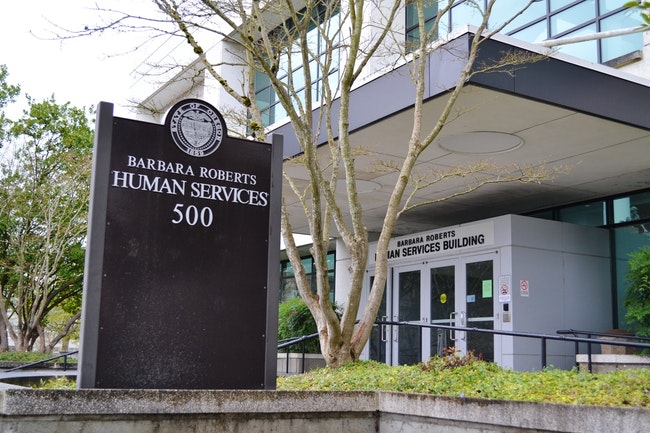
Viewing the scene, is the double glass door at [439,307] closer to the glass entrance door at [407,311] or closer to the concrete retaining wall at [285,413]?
the glass entrance door at [407,311]

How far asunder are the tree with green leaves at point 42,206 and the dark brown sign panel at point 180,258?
18450 mm

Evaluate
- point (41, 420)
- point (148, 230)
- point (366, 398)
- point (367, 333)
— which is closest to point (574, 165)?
point (367, 333)

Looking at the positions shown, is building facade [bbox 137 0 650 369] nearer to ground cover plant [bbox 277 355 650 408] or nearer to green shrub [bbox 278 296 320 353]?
green shrub [bbox 278 296 320 353]

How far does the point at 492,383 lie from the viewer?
22.4 ft

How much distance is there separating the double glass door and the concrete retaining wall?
899 cm

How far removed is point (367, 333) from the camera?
10.1 meters

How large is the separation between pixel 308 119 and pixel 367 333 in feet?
9.77

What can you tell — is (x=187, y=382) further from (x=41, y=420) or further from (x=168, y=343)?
(x=41, y=420)

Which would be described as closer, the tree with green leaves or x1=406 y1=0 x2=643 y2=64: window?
x1=406 y1=0 x2=643 y2=64: window

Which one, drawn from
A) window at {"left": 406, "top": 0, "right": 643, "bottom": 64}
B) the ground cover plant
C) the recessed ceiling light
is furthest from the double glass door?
the ground cover plant

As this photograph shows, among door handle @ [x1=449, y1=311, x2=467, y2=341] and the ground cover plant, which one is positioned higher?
door handle @ [x1=449, y1=311, x2=467, y2=341]

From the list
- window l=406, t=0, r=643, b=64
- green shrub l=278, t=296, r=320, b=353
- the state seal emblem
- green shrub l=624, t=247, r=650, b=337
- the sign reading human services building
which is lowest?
green shrub l=278, t=296, r=320, b=353

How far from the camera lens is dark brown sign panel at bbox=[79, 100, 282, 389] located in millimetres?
5367

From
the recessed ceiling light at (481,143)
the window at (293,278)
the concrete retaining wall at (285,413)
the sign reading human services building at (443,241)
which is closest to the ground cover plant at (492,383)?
the concrete retaining wall at (285,413)
